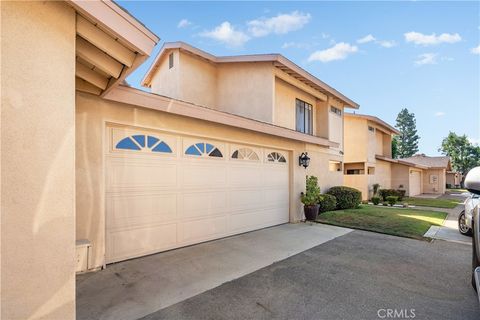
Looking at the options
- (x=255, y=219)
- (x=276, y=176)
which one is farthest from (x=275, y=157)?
(x=255, y=219)

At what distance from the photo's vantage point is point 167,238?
19.0 feet

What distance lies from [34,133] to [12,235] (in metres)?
0.90

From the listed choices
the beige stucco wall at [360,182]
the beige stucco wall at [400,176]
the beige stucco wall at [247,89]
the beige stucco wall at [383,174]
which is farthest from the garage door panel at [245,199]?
the beige stucco wall at [400,176]

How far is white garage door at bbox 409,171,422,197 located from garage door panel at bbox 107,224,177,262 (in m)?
25.8

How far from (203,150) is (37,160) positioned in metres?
4.46

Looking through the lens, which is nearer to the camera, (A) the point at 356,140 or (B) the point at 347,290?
(B) the point at 347,290

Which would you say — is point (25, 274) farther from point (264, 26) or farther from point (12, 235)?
point (264, 26)

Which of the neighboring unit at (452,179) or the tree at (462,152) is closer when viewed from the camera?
the tree at (462,152)

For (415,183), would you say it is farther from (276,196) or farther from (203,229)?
(203,229)

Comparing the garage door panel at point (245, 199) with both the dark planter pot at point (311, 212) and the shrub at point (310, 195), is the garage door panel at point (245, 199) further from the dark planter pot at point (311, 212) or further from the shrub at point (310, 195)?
the dark planter pot at point (311, 212)

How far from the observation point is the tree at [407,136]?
54.8 meters

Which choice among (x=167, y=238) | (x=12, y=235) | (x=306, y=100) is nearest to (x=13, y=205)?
(x=12, y=235)

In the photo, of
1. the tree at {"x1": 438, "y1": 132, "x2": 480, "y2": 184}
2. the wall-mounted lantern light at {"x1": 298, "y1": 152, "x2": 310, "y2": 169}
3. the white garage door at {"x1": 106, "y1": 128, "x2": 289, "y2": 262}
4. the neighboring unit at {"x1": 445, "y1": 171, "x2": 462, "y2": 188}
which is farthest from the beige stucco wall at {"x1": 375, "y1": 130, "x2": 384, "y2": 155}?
the tree at {"x1": 438, "y1": 132, "x2": 480, "y2": 184}

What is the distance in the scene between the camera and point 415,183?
26094 millimetres
